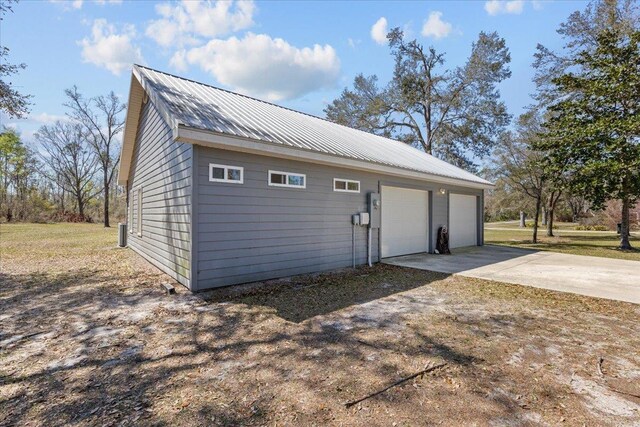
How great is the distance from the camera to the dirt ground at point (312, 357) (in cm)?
214

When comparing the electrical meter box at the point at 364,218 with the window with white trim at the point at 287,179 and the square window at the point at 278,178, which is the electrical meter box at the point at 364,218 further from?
the square window at the point at 278,178

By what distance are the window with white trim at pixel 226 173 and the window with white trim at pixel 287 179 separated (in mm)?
636

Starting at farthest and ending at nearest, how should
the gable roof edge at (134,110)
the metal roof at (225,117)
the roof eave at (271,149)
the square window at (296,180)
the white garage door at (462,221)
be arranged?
the white garage door at (462,221)
the square window at (296,180)
the gable roof edge at (134,110)
the metal roof at (225,117)
the roof eave at (271,149)

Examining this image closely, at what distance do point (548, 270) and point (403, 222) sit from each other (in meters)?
3.63

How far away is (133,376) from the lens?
103 inches

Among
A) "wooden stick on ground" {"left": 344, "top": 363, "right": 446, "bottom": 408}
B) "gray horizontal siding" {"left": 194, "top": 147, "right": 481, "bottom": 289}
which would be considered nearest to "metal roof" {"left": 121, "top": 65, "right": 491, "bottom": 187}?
"gray horizontal siding" {"left": 194, "top": 147, "right": 481, "bottom": 289}

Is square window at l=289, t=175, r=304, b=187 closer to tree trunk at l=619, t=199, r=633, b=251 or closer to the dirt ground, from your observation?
the dirt ground

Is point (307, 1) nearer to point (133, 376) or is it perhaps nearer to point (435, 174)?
point (435, 174)

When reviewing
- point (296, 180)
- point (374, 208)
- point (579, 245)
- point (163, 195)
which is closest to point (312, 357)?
point (296, 180)

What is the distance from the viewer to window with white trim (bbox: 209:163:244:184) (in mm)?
5188

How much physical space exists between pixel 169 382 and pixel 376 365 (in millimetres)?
1706

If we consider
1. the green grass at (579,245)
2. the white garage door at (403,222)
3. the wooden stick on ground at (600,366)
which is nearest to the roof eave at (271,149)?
the white garage door at (403,222)

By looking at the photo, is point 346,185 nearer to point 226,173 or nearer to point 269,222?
point 269,222

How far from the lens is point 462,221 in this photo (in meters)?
11.8
